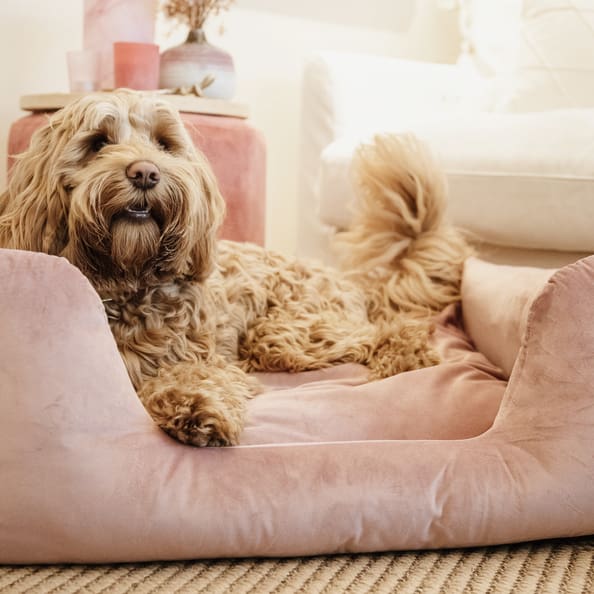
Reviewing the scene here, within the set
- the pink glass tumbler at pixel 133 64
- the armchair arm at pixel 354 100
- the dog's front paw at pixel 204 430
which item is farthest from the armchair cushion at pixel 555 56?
the dog's front paw at pixel 204 430

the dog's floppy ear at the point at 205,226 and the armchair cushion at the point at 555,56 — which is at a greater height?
the armchair cushion at the point at 555,56

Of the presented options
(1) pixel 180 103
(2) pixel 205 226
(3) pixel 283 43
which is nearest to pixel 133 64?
(1) pixel 180 103

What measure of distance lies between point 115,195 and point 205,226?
259 millimetres

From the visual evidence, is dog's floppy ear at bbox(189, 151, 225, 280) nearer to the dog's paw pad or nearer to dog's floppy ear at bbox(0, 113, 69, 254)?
dog's floppy ear at bbox(0, 113, 69, 254)

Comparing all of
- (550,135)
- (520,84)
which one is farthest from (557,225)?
(520,84)

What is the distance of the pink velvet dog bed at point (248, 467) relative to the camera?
1.40 meters

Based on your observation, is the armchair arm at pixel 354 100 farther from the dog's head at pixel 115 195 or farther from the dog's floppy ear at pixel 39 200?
the dog's floppy ear at pixel 39 200

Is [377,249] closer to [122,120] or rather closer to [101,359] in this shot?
[122,120]

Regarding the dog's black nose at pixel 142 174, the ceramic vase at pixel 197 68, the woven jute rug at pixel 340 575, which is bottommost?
the woven jute rug at pixel 340 575

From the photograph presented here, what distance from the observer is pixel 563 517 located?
1.50 metres

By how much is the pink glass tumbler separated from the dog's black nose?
4.27 feet

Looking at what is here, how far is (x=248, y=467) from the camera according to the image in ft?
4.87

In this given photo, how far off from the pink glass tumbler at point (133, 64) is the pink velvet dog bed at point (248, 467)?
1495 millimetres

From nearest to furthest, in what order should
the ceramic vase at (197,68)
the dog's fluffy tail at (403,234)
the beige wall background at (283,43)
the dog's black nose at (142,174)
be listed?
the dog's black nose at (142,174), the dog's fluffy tail at (403,234), the ceramic vase at (197,68), the beige wall background at (283,43)
